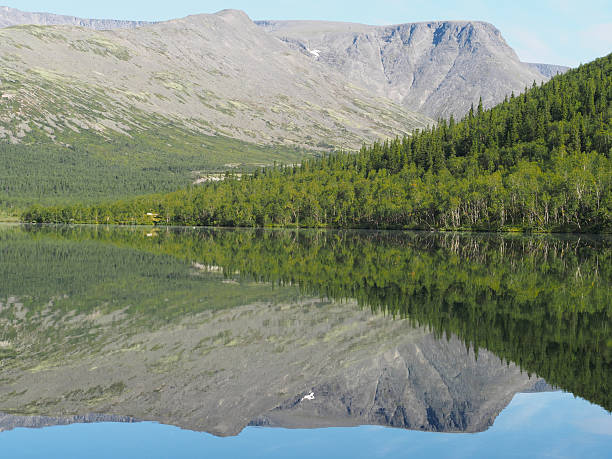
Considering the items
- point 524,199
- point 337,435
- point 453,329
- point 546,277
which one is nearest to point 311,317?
point 453,329

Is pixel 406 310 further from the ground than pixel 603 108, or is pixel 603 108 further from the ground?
pixel 603 108

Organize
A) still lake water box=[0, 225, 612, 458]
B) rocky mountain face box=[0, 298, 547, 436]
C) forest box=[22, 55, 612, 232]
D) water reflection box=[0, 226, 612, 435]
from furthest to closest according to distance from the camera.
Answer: forest box=[22, 55, 612, 232] < water reflection box=[0, 226, 612, 435] < rocky mountain face box=[0, 298, 547, 436] < still lake water box=[0, 225, 612, 458]

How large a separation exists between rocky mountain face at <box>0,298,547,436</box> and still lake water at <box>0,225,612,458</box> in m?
0.06

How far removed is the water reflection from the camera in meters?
15.2

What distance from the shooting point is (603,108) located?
198625mm

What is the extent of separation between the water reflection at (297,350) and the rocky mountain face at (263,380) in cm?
6

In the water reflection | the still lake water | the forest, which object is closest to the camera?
the still lake water

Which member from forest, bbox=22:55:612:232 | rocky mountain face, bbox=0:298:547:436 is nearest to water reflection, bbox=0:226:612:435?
rocky mountain face, bbox=0:298:547:436

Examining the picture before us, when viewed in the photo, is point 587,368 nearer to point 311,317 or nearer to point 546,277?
point 311,317

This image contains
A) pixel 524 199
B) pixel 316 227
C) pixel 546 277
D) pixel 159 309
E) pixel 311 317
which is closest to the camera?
pixel 311 317

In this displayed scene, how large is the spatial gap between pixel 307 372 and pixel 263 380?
1608 mm

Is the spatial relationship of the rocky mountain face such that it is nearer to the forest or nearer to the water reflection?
the water reflection

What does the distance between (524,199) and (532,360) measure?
430 ft

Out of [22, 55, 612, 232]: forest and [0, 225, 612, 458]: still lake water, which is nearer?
[0, 225, 612, 458]: still lake water
